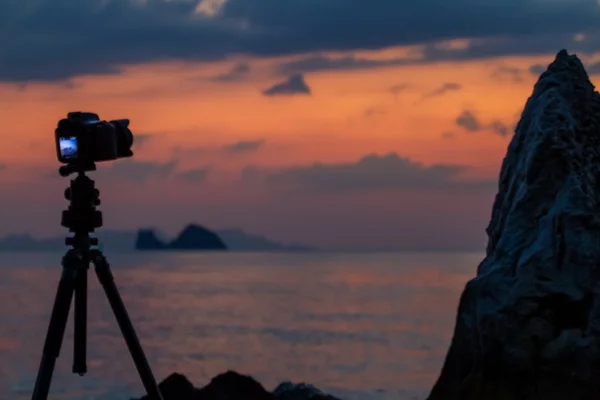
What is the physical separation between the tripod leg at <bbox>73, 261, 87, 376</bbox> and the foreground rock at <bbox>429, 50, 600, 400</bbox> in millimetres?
1938

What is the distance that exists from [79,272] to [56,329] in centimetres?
33

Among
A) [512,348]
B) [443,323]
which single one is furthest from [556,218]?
[443,323]

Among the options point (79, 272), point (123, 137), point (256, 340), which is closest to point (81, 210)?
point (79, 272)

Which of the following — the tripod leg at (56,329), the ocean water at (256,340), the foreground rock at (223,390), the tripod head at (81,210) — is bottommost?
the ocean water at (256,340)

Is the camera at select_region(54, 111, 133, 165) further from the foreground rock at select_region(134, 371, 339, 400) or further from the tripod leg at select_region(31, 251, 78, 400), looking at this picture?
the foreground rock at select_region(134, 371, 339, 400)

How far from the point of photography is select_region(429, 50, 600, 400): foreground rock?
18.7 ft

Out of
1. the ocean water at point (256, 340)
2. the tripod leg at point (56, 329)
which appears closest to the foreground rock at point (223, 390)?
the tripod leg at point (56, 329)

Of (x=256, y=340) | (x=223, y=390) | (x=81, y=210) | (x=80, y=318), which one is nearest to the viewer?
(x=81, y=210)

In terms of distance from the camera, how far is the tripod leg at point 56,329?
511 centimetres

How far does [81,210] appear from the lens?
17.4 feet

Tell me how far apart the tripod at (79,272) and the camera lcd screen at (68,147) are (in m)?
0.06

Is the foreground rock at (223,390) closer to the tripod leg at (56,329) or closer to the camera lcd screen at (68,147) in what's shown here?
the tripod leg at (56,329)

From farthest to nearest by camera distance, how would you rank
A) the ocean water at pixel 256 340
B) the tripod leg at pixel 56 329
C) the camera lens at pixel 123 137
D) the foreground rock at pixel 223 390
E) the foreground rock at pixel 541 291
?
1. the ocean water at pixel 256 340
2. the foreground rock at pixel 223 390
3. the foreground rock at pixel 541 291
4. the camera lens at pixel 123 137
5. the tripod leg at pixel 56 329

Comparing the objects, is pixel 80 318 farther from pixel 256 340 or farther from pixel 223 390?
pixel 256 340
